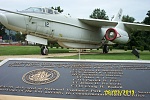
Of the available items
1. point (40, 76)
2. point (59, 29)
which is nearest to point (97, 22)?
point (59, 29)

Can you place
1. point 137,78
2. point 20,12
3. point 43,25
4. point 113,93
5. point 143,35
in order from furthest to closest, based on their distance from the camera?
point 143,35, point 43,25, point 20,12, point 137,78, point 113,93

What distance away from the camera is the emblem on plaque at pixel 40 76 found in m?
3.96

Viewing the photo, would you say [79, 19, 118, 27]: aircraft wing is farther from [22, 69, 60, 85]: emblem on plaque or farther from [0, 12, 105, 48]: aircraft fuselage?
[22, 69, 60, 85]: emblem on plaque

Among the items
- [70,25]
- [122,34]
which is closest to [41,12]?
[70,25]

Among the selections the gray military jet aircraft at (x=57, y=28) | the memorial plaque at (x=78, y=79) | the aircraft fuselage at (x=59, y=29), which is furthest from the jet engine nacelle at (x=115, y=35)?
the memorial plaque at (x=78, y=79)

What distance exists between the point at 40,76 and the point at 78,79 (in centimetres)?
75

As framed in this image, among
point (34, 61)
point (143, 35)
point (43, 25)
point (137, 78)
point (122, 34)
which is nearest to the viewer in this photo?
point (137, 78)

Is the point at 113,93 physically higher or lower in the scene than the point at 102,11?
lower

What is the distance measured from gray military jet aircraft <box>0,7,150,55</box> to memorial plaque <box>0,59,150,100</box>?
8.36 meters

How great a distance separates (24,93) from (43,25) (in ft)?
33.4

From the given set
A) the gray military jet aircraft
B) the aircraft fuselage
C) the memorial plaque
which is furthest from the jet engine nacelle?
the memorial plaque

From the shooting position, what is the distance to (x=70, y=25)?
611 inches

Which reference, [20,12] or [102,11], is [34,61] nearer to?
[20,12]

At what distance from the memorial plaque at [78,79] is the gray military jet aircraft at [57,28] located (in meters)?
8.36
